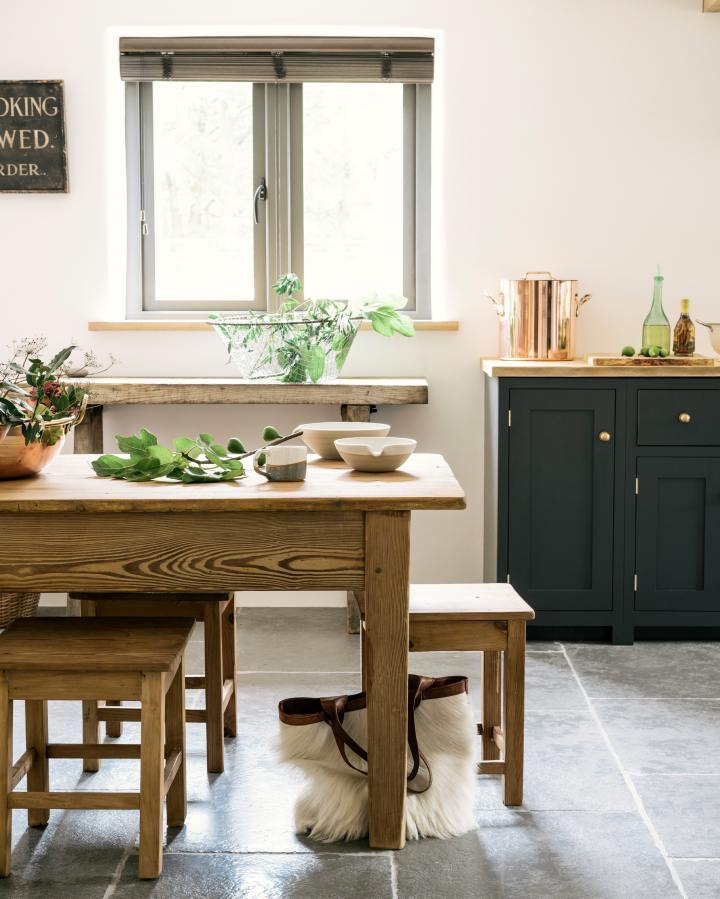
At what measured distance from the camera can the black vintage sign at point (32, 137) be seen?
13.5 ft

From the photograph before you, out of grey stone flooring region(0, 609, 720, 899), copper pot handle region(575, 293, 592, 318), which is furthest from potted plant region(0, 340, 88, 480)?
copper pot handle region(575, 293, 592, 318)

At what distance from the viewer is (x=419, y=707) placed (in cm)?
246

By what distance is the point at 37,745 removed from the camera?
2.45 m

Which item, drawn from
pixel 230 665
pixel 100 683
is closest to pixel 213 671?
pixel 230 665

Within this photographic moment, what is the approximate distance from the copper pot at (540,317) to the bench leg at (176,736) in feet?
6.96

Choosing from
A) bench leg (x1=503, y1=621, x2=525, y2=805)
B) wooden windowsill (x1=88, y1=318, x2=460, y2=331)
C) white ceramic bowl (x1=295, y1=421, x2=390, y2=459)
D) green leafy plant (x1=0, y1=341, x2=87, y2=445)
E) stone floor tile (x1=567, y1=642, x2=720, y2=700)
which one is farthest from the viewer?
wooden windowsill (x1=88, y1=318, x2=460, y2=331)

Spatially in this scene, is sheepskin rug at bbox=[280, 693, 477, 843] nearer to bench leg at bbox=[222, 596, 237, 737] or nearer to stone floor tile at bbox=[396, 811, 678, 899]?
stone floor tile at bbox=[396, 811, 678, 899]

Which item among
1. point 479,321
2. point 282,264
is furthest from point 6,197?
point 479,321

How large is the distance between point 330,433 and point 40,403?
2.22ft

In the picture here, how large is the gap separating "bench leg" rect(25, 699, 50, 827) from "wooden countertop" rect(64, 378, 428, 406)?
62.1 inches

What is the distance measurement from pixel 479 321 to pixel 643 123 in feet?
3.13

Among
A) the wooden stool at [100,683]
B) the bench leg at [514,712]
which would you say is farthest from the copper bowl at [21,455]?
the bench leg at [514,712]

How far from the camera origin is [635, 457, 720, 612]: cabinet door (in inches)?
150

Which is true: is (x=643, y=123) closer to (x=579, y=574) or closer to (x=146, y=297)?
(x=579, y=574)
